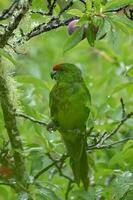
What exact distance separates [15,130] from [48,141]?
0.22 metres

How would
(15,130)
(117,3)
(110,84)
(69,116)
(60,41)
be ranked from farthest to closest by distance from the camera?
(60,41) → (110,84) → (15,130) → (69,116) → (117,3)

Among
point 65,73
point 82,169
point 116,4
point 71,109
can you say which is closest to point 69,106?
point 71,109

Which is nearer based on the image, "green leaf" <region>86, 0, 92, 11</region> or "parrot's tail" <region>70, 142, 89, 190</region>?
"green leaf" <region>86, 0, 92, 11</region>

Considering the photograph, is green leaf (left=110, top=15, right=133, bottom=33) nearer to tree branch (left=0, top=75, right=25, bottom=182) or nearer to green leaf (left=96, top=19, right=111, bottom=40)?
green leaf (left=96, top=19, right=111, bottom=40)

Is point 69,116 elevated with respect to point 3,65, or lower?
lower

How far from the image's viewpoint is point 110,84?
9.20 ft

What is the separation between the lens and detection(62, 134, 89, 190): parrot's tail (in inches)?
72.3

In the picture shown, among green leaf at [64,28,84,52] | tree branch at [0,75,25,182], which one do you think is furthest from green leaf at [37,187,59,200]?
green leaf at [64,28,84,52]

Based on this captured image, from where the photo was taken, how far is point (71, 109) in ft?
5.76

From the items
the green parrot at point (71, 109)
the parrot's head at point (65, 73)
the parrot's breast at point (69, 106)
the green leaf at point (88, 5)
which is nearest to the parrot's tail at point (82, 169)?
the green parrot at point (71, 109)

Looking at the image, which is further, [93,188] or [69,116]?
[93,188]

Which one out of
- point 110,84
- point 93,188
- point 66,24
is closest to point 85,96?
point 66,24

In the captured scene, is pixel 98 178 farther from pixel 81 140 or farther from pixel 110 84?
pixel 110 84

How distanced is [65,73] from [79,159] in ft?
0.83
